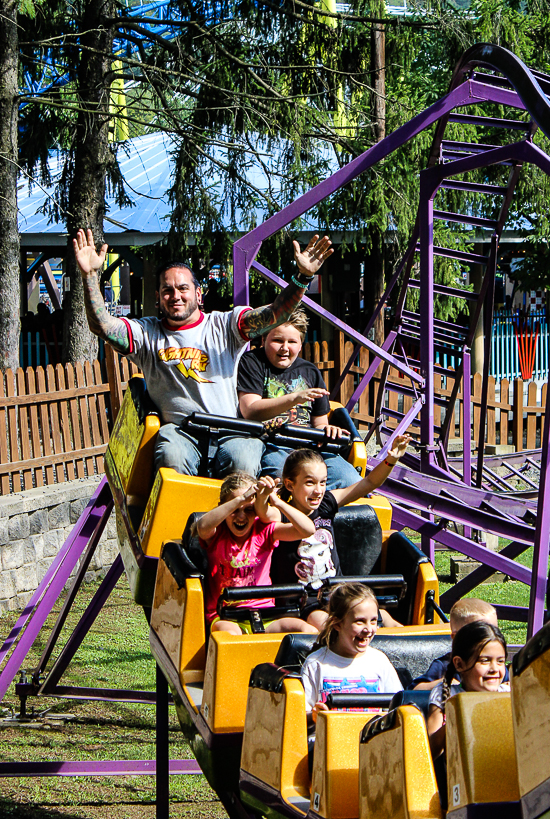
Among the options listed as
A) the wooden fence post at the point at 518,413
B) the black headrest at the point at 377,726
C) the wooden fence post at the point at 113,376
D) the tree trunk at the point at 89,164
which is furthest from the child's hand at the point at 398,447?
the wooden fence post at the point at 518,413

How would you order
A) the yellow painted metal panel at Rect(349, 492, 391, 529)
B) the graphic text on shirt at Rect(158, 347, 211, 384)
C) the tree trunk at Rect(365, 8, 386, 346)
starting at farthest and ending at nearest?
the tree trunk at Rect(365, 8, 386, 346) → the graphic text on shirt at Rect(158, 347, 211, 384) → the yellow painted metal panel at Rect(349, 492, 391, 529)

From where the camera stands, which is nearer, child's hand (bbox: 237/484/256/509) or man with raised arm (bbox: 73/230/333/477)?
child's hand (bbox: 237/484/256/509)

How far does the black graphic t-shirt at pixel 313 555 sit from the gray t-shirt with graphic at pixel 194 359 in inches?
34.4

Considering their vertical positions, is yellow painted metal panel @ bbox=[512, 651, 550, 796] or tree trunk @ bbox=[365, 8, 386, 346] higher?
tree trunk @ bbox=[365, 8, 386, 346]

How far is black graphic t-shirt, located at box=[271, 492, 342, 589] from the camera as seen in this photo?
326cm

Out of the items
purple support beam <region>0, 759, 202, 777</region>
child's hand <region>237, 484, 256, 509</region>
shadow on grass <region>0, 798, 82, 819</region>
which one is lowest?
shadow on grass <region>0, 798, 82, 819</region>

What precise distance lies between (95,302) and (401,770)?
103 inches

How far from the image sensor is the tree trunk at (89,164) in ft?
31.2

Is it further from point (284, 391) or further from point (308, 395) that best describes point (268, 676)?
point (284, 391)

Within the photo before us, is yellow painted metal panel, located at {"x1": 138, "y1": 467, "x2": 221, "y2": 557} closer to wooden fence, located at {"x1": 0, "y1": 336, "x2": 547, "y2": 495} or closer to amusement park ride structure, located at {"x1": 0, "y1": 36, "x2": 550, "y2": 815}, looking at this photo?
amusement park ride structure, located at {"x1": 0, "y1": 36, "x2": 550, "y2": 815}

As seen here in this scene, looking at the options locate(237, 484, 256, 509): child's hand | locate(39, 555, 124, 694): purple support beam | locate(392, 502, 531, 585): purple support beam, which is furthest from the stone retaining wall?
locate(237, 484, 256, 509): child's hand

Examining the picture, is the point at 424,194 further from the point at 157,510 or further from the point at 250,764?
the point at 250,764

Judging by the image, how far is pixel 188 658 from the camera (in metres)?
3.04

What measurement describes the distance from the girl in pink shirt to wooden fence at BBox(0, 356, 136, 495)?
182 inches
